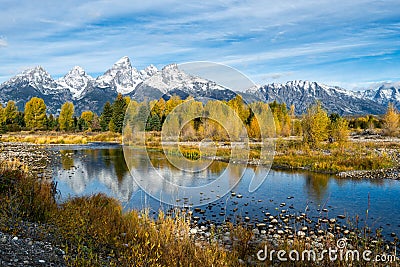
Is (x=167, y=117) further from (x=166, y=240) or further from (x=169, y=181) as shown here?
(x=169, y=181)

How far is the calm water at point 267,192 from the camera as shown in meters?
11.9

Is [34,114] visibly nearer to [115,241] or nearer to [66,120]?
[66,120]

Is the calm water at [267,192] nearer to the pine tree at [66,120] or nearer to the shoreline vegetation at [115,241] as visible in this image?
the shoreline vegetation at [115,241]

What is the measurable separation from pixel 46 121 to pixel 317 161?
58051 millimetres

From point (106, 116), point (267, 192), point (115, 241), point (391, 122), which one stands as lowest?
point (267, 192)

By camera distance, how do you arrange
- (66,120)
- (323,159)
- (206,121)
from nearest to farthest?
(206,121) < (323,159) < (66,120)

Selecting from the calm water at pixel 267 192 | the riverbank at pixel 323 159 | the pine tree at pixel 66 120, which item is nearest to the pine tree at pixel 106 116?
the pine tree at pixel 66 120

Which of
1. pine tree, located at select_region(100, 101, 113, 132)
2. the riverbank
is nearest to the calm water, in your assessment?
the riverbank

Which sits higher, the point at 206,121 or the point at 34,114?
the point at 34,114

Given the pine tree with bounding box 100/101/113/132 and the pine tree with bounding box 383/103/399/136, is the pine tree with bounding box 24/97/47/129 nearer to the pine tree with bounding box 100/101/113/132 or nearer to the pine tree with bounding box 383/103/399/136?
the pine tree with bounding box 100/101/113/132

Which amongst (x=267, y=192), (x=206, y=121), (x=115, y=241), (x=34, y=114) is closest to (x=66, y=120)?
(x=34, y=114)

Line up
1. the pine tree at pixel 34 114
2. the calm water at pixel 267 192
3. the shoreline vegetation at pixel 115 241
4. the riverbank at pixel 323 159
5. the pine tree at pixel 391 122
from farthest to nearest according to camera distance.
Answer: the pine tree at pixel 34 114 → the pine tree at pixel 391 122 → the riverbank at pixel 323 159 → the calm water at pixel 267 192 → the shoreline vegetation at pixel 115 241

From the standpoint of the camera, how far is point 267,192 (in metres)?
15.4

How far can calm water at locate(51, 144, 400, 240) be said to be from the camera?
1194cm
